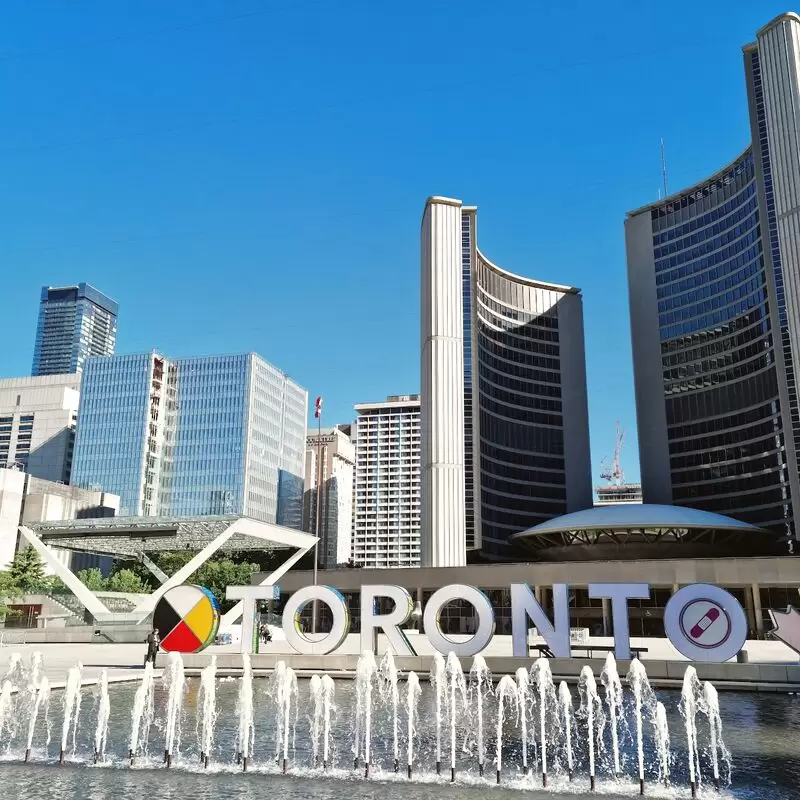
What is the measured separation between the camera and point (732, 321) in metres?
105

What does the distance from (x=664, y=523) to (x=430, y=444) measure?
92.4ft

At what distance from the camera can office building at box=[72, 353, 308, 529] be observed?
494 ft

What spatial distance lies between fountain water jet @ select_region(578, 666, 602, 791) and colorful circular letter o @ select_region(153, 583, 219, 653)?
15.5m

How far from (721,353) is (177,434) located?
330 feet

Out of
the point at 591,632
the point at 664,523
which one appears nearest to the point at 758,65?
the point at 664,523

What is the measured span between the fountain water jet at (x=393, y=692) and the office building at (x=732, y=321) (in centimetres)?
6926

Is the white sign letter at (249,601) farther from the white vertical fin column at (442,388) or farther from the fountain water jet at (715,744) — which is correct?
the white vertical fin column at (442,388)

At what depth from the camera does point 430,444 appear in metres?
93.2

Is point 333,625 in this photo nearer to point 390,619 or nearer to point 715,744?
point 390,619

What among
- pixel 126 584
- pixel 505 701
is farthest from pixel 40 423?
pixel 505 701

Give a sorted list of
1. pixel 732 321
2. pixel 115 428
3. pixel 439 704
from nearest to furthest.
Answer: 1. pixel 439 704
2. pixel 732 321
3. pixel 115 428

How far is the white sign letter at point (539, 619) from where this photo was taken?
29.8m

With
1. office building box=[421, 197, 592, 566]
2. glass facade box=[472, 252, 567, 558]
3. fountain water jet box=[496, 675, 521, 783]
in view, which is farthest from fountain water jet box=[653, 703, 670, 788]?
glass facade box=[472, 252, 567, 558]

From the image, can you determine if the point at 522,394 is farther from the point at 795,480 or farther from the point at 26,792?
the point at 26,792
